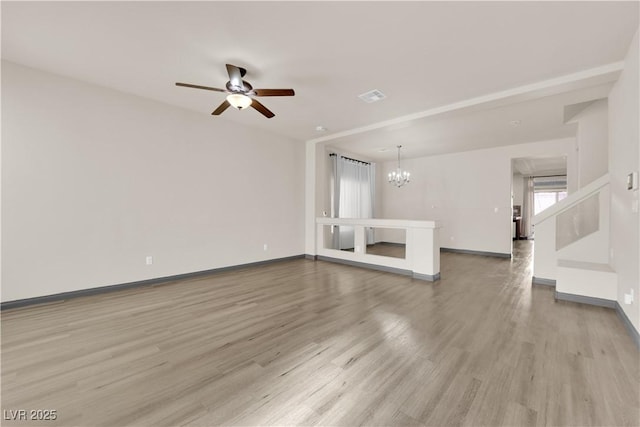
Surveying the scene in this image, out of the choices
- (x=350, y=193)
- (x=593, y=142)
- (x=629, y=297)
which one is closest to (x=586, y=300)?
(x=629, y=297)

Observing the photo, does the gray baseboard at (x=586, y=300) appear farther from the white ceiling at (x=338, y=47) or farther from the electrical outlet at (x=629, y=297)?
the white ceiling at (x=338, y=47)

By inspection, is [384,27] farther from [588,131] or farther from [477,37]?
[588,131]

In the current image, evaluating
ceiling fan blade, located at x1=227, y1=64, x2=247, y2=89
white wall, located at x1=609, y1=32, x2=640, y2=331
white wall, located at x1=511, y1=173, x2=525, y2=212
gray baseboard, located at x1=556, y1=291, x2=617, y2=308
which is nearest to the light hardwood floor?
gray baseboard, located at x1=556, y1=291, x2=617, y2=308

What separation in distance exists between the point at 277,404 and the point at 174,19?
3.22 m

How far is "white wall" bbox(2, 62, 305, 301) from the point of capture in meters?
3.07

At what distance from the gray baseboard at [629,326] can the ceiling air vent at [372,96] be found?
3.77m

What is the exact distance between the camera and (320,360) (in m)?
2.01

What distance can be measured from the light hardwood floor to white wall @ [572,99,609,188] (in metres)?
2.60

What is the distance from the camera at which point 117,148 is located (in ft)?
12.2

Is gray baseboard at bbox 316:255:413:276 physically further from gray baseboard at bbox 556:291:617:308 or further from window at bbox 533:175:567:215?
window at bbox 533:175:567:215

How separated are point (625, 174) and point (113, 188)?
6515 mm

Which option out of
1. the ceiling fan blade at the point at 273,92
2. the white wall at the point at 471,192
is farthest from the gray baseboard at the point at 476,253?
the ceiling fan blade at the point at 273,92

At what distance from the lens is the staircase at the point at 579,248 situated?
3207 millimetres

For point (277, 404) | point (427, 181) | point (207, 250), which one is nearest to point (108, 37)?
point (207, 250)
